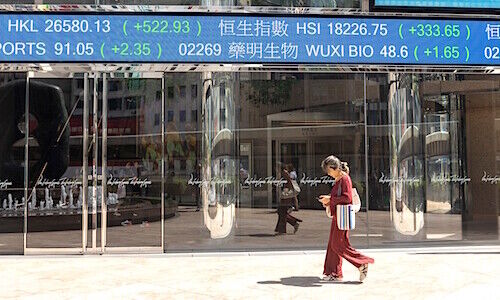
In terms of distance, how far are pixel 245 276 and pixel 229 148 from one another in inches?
135

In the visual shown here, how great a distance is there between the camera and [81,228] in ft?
31.6

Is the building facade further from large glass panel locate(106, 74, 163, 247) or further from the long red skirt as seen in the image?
the long red skirt

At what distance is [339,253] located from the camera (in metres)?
6.80

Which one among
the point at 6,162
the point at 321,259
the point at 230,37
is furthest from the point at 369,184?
the point at 6,162

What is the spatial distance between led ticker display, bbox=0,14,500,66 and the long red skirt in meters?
4.30

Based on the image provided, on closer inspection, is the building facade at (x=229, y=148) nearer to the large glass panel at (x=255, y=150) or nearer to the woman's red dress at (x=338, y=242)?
the large glass panel at (x=255, y=150)

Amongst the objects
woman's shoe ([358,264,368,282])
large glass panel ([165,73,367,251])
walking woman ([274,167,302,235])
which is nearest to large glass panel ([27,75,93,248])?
large glass panel ([165,73,367,251])

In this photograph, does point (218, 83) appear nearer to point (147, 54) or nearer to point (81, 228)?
point (147, 54)

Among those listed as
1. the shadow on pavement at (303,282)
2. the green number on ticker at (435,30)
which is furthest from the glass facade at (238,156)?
the shadow on pavement at (303,282)

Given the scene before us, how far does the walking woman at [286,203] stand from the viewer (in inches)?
396

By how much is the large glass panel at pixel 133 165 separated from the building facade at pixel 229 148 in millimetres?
22

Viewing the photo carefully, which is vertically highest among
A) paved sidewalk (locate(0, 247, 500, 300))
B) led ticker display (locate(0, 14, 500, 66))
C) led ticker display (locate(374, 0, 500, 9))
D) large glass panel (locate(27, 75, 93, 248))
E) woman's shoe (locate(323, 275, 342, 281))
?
led ticker display (locate(374, 0, 500, 9))

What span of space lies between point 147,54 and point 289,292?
18.7 feet

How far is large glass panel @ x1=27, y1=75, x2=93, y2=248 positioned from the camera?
964 cm
